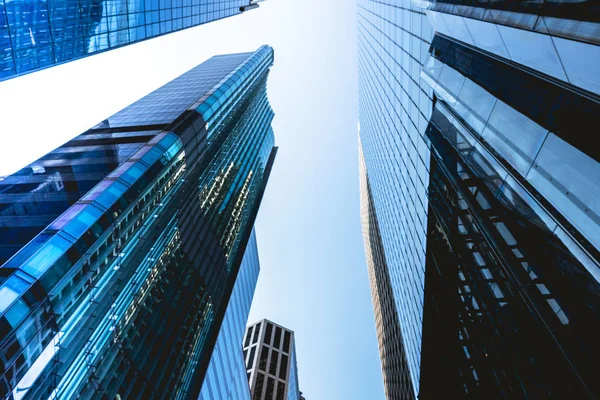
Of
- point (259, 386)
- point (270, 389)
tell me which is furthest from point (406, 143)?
point (259, 386)

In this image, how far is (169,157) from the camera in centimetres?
3547

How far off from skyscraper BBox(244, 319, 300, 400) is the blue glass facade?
28206mm

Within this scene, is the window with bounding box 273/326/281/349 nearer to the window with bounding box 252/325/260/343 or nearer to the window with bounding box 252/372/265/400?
the window with bounding box 252/325/260/343

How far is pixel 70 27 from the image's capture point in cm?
2428

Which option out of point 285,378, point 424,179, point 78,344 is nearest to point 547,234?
point 424,179

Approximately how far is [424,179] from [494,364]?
1215 cm

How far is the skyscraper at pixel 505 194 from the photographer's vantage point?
902cm

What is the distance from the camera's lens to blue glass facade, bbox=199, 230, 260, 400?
47219 millimetres

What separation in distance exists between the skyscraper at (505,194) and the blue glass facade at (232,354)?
28725 mm

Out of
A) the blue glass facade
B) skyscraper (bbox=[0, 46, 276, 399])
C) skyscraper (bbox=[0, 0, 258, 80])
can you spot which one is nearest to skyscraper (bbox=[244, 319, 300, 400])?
Result: the blue glass facade

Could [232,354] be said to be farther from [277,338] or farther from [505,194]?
[277,338]

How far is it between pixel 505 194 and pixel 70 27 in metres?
27.3

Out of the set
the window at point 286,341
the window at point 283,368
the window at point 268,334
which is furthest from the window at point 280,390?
the window at point 268,334

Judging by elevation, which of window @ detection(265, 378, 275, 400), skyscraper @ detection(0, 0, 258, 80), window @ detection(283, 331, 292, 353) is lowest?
skyscraper @ detection(0, 0, 258, 80)
